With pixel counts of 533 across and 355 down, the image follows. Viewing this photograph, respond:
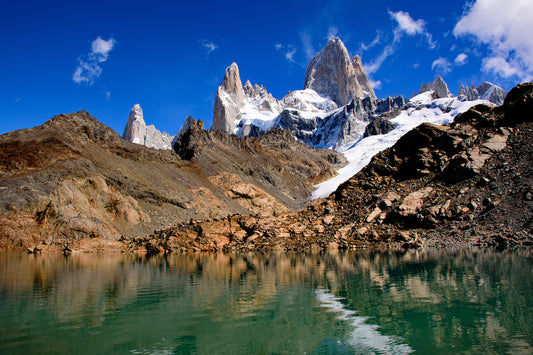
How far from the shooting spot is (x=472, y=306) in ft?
43.9

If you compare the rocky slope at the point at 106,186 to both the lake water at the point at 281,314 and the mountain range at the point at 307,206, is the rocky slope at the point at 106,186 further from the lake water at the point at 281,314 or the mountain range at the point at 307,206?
the lake water at the point at 281,314

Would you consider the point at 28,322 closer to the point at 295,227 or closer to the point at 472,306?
the point at 472,306

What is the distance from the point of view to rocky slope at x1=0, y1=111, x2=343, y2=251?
56062 millimetres

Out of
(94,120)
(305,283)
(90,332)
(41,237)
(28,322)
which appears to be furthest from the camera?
(94,120)

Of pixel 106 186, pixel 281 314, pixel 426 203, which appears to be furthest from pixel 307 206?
pixel 281 314

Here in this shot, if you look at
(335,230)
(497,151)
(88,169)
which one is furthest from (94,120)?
(497,151)

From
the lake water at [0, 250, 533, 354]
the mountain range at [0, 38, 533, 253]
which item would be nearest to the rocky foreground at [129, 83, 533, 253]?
the mountain range at [0, 38, 533, 253]

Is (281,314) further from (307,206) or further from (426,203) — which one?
(307,206)

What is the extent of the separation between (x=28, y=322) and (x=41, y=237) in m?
49.2

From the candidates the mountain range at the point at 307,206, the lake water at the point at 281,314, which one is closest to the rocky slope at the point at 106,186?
the mountain range at the point at 307,206

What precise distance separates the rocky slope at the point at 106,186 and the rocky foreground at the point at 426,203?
9952 mm

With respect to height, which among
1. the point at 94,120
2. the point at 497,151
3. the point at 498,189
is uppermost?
the point at 94,120

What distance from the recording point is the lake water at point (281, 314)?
10.1 m

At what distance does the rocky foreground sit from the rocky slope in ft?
32.6
